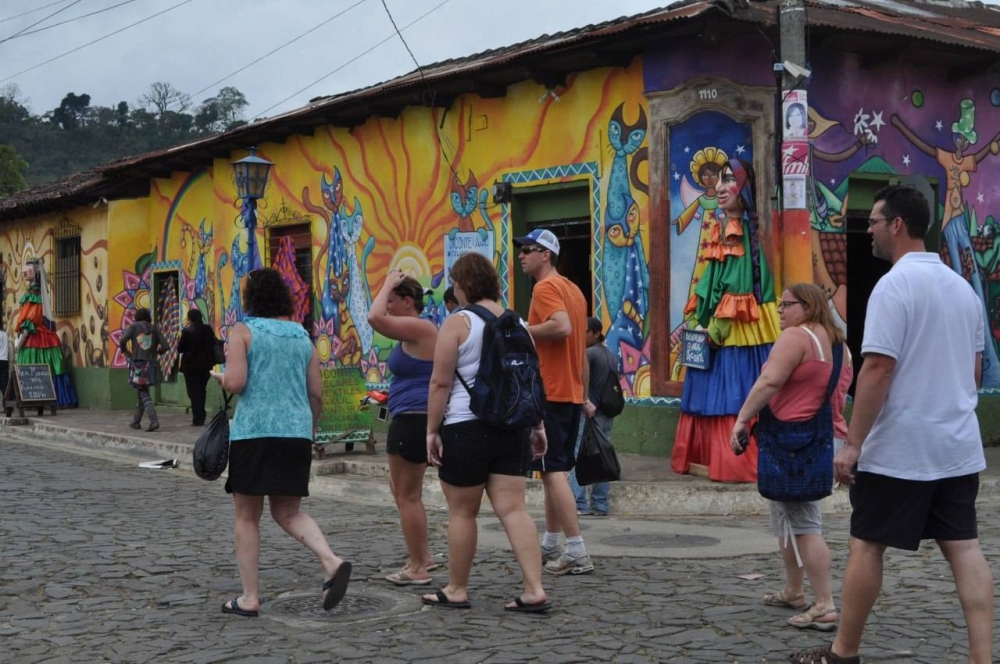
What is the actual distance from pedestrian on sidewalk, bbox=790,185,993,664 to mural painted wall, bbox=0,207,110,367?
18827mm

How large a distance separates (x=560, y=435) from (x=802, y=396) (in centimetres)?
169

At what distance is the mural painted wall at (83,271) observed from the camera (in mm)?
22016

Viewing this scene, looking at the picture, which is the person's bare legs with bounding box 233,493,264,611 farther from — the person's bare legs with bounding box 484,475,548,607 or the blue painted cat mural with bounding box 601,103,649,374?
the blue painted cat mural with bounding box 601,103,649,374

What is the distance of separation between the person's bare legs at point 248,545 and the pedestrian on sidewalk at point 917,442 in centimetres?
301

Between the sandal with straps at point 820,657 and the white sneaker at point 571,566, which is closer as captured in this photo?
the sandal with straps at point 820,657

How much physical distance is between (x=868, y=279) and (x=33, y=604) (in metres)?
10.7

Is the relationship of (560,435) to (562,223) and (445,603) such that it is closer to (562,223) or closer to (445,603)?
(445,603)

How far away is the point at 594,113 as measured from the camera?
13.1 meters

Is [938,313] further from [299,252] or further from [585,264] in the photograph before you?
[299,252]

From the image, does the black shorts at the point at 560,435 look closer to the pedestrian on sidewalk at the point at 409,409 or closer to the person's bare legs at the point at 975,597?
the pedestrian on sidewalk at the point at 409,409

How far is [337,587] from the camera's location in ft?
20.4

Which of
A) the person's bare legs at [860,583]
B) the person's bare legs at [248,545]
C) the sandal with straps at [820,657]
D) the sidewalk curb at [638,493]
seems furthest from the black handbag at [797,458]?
the sidewalk curb at [638,493]

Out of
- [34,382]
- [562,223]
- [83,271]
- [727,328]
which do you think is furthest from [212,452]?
[83,271]

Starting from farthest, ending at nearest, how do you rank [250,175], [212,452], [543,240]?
[250,175], [543,240], [212,452]
